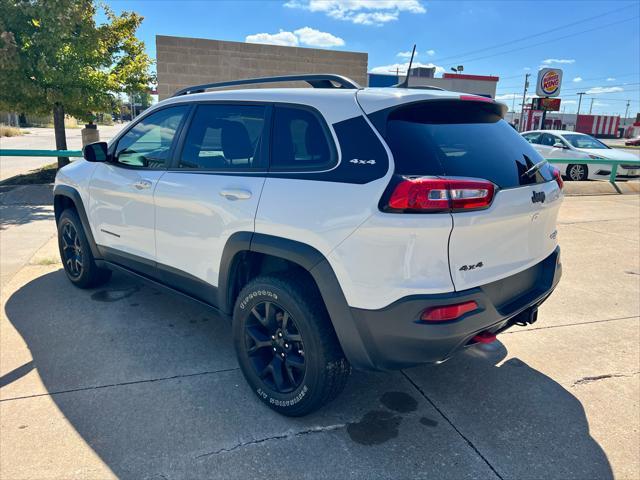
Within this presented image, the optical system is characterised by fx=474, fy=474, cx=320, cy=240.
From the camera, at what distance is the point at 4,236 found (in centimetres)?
650

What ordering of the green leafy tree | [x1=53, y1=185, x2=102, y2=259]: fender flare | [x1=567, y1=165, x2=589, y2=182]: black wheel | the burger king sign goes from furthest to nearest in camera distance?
the burger king sign, [x1=567, y1=165, x2=589, y2=182]: black wheel, the green leafy tree, [x1=53, y1=185, x2=102, y2=259]: fender flare

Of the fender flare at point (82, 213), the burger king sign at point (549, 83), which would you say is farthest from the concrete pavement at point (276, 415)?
the burger king sign at point (549, 83)

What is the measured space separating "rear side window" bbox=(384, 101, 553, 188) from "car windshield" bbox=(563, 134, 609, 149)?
12917 mm

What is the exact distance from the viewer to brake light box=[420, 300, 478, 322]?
2182 millimetres

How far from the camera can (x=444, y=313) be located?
2.19 m

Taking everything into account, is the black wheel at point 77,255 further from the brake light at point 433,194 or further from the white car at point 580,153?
the white car at point 580,153

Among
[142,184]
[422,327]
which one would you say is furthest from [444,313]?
[142,184]

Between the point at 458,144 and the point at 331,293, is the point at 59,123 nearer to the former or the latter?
the point at 331,293

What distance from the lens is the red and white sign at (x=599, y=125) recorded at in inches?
2992

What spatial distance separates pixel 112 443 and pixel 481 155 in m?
2.47

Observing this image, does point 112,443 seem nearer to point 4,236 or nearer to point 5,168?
point 4,236

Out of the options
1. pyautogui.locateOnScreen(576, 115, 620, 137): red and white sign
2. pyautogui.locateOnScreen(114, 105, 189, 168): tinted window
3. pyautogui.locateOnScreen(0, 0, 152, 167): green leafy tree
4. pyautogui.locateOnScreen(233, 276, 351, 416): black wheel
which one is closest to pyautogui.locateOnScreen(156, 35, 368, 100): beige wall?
pyautogui.locateOnScreen(0, 0, 152, 167): green leafy tree

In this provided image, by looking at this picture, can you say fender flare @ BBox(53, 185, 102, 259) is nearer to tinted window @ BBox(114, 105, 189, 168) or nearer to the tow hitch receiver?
tinted window @ BBox(114, 105, 189, 168)

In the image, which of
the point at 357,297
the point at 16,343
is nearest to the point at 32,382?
the point at 16,343
